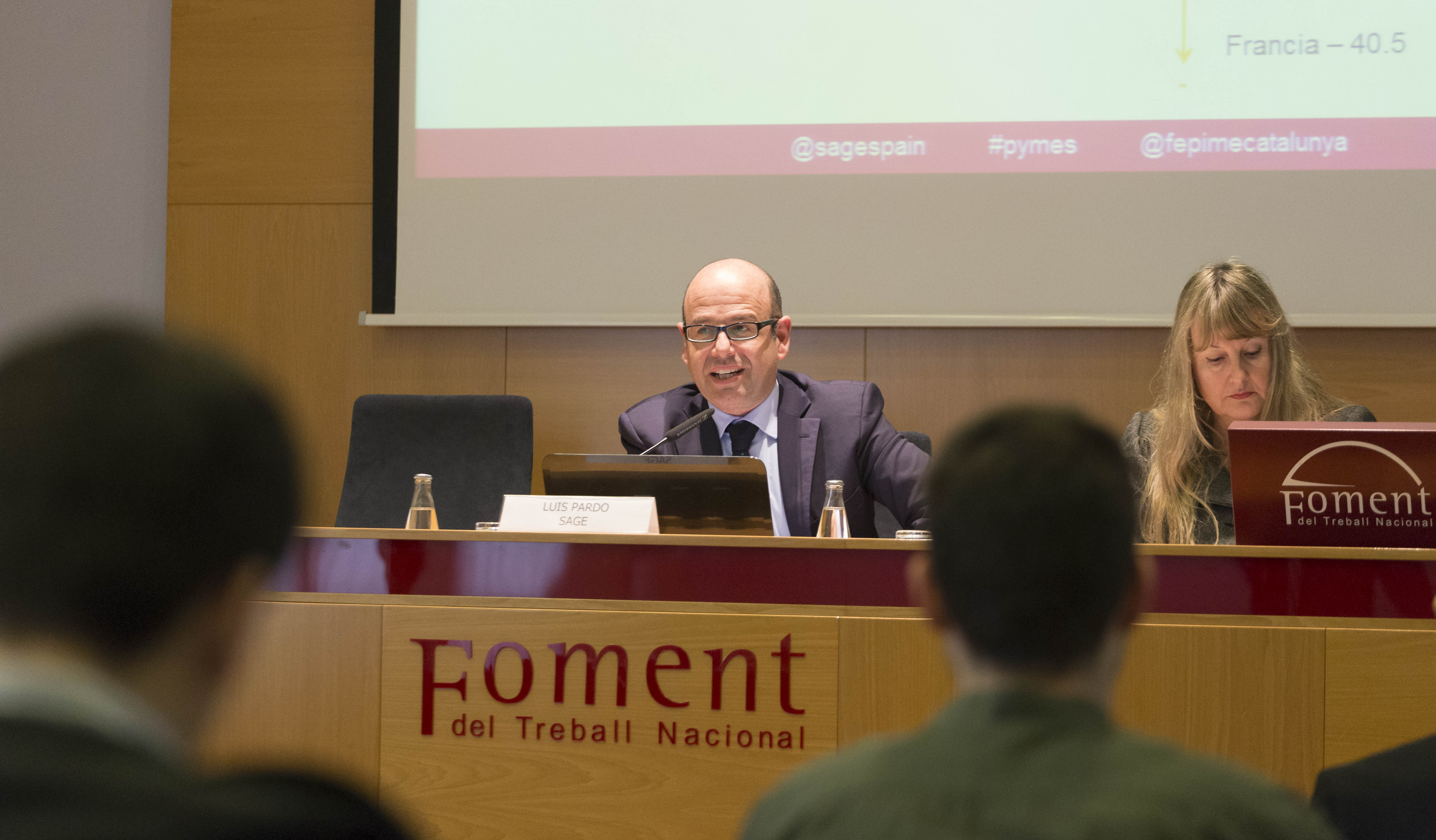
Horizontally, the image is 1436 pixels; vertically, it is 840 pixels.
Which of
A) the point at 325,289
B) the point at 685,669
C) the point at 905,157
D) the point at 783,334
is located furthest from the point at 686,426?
the point at 325,289

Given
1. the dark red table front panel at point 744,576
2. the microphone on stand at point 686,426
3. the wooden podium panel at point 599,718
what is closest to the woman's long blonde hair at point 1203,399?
the dark red table front panel at point 744,576

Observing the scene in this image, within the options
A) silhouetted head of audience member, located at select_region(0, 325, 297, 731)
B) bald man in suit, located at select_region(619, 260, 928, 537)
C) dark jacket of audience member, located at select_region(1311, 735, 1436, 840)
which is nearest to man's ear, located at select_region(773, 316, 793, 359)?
bald man in suit, located at select_region(619, 260, 928, 537)

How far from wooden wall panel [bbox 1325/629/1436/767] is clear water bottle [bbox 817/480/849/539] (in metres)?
0.75

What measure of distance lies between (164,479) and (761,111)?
9.67ft

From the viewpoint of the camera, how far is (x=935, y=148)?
3.23m

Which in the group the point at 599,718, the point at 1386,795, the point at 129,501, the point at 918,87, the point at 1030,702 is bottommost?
the point at 599,718

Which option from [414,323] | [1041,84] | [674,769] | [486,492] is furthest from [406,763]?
[1041,84]

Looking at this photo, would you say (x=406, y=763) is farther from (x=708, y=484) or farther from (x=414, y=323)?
(x=414, y=323)

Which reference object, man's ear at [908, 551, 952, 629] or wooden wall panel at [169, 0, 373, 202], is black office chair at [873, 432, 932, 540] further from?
man's ear at [908, 551, 952, 629]

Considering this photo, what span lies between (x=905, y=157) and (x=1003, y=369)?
25.3 inches

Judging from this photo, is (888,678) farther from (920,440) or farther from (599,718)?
(920,440)

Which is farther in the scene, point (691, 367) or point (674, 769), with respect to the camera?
point (691, 367)

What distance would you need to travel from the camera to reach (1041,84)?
316 cm

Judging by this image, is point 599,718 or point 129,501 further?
point 599,718
